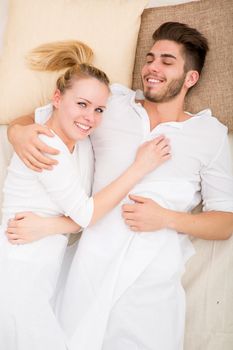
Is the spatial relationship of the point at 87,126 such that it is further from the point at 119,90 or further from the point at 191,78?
the point at 191,78

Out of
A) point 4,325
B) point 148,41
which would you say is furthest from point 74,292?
point 148,41

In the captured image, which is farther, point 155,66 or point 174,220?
point 155,66

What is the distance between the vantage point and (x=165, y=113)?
1525 millimetres

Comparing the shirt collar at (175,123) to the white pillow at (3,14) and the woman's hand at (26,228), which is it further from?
the white pillow at (3,14)

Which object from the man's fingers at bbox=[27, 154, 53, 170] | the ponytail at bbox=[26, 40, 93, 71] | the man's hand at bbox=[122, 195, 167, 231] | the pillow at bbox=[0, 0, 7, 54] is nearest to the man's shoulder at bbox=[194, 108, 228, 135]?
the man's hand at bbox=[122, 195, 167, 231]

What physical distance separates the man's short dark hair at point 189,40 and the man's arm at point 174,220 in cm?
53

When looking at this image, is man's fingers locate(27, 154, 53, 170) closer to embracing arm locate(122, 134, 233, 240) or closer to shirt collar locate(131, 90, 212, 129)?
embracing arm locate(122, 134, 233, 240)

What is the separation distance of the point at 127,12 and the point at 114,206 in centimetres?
78

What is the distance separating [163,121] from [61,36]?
512 mm

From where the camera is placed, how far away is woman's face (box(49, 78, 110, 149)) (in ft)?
4.24

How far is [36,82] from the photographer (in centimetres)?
166

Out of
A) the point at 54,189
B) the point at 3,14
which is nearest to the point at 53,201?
the point at 54,189

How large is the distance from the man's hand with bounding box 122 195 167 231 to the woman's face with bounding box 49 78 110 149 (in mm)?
269

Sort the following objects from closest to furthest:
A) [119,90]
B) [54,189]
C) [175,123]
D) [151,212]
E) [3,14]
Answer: [54,189], [151,212], [175,123], [119,90], [3,14]
